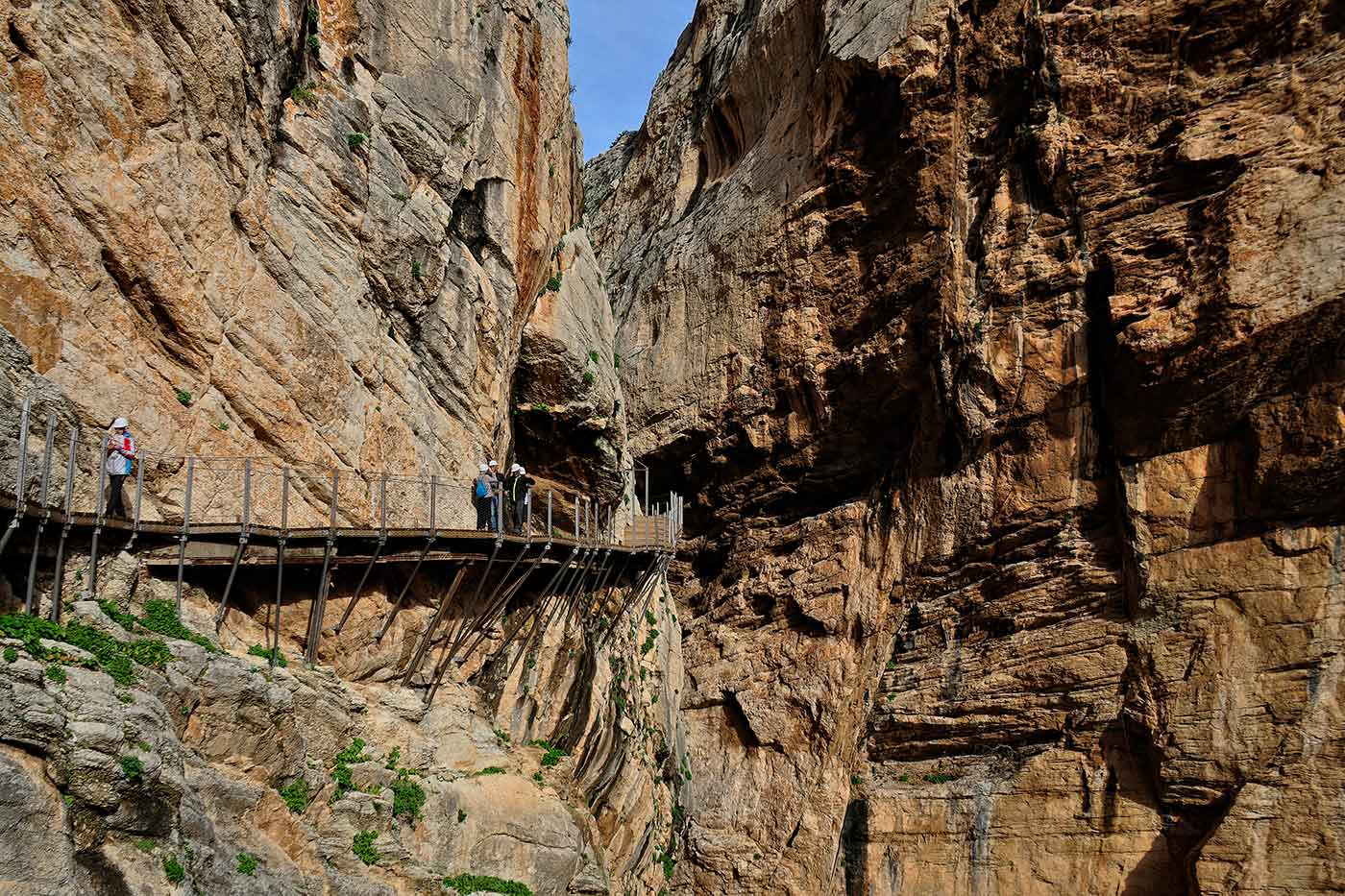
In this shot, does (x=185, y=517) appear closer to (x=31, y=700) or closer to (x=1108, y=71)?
(x=31, y=700)

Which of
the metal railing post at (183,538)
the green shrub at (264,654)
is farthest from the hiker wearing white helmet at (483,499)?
the metal railing post at (183,538)

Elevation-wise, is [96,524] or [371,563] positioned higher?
[96,524]

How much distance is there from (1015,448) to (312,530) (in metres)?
13.3

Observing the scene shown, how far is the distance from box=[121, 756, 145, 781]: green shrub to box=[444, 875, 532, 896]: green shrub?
5.50 meters

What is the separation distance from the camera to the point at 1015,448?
2102 cm

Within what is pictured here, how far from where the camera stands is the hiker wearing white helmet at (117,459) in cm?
1180

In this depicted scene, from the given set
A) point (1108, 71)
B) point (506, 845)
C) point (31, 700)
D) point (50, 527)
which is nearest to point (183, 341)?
point (50, 527)

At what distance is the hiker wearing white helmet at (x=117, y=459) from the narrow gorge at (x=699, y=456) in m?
0.25

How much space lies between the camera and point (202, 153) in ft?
45.6

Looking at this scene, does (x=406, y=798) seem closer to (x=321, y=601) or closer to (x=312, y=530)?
(x=321, y=601)

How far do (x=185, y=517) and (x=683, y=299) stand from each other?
1597 cm

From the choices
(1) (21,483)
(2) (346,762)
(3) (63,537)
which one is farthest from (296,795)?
(1) (21,483)

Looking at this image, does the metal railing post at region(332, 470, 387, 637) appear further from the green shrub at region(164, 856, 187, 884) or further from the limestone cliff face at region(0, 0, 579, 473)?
the green shrub at region(164, 856, 187, 884)

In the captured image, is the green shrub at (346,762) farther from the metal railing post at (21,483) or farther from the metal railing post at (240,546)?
the metal railing post at (21,483)
